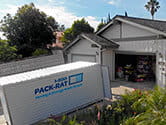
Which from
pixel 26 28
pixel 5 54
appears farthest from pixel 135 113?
pixel 26 28

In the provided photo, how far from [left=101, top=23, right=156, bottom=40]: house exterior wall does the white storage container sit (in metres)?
4.88

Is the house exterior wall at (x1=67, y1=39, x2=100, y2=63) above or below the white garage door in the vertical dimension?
above

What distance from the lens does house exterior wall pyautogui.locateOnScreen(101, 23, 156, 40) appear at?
33.8ft

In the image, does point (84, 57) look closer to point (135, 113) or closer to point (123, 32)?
point (123, 32)

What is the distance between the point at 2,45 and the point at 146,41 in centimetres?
1279

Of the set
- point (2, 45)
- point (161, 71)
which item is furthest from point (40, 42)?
point (161, 71)

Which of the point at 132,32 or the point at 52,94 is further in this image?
the point at 132,32

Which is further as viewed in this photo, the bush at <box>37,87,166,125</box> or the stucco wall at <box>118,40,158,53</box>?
the stucco wall at <box>118,40,158,53</box>

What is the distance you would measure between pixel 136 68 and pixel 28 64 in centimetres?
933

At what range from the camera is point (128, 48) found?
434 inches

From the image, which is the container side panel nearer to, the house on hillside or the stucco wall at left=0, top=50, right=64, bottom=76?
the house on hillside

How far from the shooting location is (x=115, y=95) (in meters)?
8.43

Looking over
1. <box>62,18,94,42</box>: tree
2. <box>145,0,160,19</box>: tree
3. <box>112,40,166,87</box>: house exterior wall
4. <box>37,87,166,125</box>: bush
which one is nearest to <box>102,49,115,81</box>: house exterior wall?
<box>112,40,166,87</box>: house exterior wall

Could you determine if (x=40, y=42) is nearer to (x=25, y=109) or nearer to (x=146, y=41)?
(x=146, y=41)
